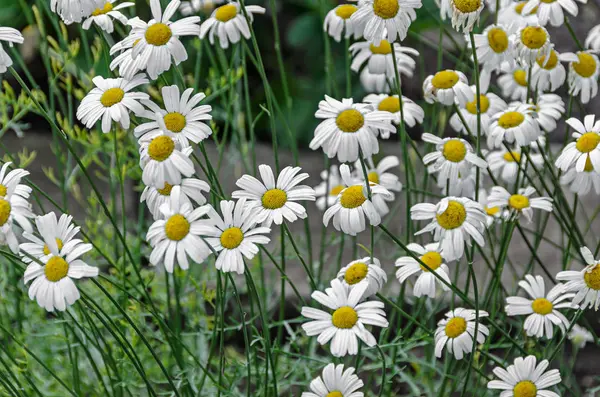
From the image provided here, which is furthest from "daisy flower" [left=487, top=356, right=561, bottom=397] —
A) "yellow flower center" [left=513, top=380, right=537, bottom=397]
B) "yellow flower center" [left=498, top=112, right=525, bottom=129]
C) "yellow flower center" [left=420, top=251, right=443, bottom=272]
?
"yellow flower center" [left=498, top=112, right=525, bottom=129]

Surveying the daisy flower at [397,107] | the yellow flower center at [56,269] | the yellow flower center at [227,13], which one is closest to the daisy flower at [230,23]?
the yellow flower center at [227,13]

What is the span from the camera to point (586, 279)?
0.68 metres

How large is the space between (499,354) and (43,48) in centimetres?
83

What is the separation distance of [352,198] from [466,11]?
173mm

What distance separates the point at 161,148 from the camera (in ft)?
1.94

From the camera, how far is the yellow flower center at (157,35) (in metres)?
0.66

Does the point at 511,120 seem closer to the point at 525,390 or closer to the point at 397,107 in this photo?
the point at 397,107

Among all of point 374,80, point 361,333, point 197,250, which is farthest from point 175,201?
point 374,80

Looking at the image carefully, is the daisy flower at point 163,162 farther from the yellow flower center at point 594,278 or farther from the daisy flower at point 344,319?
the yellow flower center at point 594,278

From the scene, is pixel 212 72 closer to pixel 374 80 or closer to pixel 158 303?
pixel 374 80

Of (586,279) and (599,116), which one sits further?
(599,116)

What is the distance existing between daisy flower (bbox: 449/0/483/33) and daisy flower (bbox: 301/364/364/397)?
0.28 meters

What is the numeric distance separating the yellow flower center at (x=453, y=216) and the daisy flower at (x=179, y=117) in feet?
0.66

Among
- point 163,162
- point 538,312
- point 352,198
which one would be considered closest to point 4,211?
point 163,162
